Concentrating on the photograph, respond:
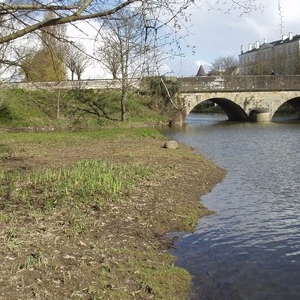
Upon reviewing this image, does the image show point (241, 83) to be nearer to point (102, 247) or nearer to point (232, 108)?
point (232, 108)

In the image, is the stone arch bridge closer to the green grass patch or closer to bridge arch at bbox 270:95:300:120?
bridge arch at bbox 270:95:300:120

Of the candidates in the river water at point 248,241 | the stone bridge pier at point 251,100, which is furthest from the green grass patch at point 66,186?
the stone bridge pier at point 251,100

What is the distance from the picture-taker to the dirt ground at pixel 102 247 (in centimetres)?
555

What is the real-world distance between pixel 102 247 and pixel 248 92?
1858 inches

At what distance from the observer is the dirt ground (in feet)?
18.2

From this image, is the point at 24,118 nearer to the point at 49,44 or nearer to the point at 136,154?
the point at 136,154

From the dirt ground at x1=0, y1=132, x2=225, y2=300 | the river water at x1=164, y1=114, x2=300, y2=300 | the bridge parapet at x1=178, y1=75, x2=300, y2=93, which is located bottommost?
the river water at x1=164, y1=114, x2=300, y2=300

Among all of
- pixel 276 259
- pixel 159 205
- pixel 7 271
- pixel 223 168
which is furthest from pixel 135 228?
pixel 223 168

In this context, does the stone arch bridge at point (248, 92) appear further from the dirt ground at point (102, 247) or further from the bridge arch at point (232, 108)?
the dirt ground at point (102, 247)

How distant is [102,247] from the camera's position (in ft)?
23.3

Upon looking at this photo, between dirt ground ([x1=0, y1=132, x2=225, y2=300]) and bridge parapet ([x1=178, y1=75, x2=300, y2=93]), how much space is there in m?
37.2

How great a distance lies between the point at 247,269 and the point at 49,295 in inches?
127

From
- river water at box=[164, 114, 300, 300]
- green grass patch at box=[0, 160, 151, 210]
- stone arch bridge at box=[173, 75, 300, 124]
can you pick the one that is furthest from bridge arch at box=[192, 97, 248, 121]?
green grass patch at box=[0, 160, 151, 210]

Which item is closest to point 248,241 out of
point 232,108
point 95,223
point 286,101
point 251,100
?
point 95,223
